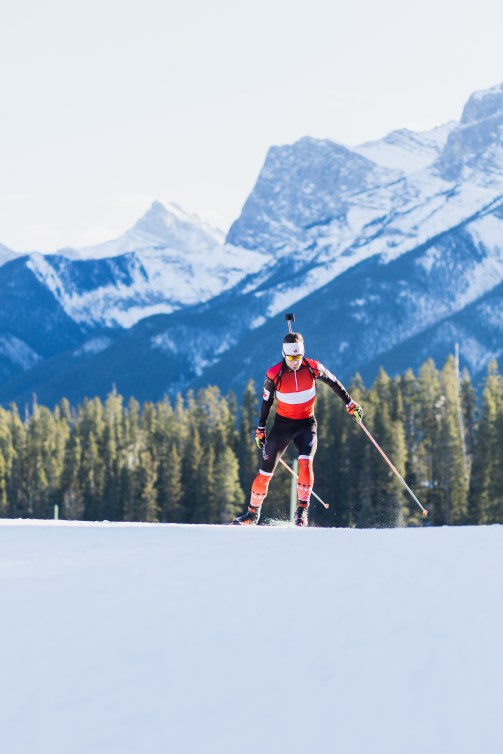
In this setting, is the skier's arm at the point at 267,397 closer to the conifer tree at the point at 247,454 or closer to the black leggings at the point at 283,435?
the black leggings at the point at 283,435

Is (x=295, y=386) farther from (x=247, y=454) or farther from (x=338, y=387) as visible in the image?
(x=247, y=454)

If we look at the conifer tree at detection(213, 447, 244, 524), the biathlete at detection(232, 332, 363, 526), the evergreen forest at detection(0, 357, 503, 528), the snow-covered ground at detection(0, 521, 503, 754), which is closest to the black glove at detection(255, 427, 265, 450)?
the biathlete at detection(232, 332, 363, 526)

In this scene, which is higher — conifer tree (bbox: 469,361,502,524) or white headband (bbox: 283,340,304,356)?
conifer tree (bbox: 469,361,502,524)

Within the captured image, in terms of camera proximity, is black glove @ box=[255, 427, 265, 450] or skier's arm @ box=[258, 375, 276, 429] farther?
black glove @ box=[255, 427, 265, 450]

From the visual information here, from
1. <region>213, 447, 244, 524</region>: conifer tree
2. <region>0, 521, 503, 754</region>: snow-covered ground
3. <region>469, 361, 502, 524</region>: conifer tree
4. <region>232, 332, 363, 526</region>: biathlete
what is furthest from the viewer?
<region>213, 447, 244, 524</region>: conifer tree

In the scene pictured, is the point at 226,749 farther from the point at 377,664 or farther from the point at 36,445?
the point at 36,445

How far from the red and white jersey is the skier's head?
0.31 ft

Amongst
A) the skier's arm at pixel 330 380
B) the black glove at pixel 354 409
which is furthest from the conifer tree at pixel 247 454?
the skier's arm at pixel 330 380

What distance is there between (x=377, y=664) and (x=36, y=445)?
116 metres

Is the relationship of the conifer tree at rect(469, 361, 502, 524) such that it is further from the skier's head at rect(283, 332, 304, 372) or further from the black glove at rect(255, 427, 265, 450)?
the skier's head at rect(283, 332, 304, 372)

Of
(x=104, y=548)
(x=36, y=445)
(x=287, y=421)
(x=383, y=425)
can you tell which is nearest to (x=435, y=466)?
(x=383, y=425)

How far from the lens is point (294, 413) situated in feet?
53.5

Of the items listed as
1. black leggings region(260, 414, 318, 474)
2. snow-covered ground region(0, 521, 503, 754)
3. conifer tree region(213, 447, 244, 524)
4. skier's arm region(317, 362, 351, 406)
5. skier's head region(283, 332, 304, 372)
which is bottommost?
snow-covered ground region(0, 521, 503, 754)

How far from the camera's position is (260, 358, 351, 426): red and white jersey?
15.9m
